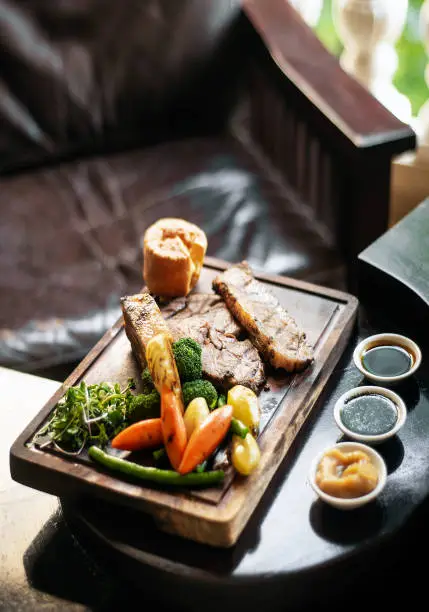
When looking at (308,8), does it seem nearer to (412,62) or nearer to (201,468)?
(412,62)

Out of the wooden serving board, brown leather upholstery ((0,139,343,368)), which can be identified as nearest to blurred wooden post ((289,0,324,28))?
brown leather upholstery ((0,139,343,368))

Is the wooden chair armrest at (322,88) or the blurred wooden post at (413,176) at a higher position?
the wooden chair armrest at (322,88)

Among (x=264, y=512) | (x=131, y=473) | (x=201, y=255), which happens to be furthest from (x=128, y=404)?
(x=201, y=255)

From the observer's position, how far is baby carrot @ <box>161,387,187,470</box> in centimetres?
163

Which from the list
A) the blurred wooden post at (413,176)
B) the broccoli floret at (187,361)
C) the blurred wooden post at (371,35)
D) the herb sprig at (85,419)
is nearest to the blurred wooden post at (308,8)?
the blurred wooden post at (371,35)

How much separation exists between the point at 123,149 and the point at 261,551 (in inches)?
72.4

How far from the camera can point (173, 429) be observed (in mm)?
1646

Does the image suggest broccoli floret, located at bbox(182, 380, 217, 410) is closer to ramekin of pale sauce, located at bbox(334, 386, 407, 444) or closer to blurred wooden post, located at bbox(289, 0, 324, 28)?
ramekin of pale sauce, located at bbox(334, 386, 407, 444)

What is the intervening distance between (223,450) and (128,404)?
24cm

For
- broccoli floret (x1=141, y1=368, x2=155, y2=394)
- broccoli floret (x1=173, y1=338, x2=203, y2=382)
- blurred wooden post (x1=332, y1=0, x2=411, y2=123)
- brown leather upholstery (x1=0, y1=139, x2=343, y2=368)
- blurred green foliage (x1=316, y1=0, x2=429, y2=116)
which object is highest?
blurred wooden post (x1=332, y1=0, x2=411, y2=123)

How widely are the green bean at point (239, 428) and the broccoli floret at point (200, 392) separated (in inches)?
4.1

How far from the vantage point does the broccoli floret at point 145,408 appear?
5.73ft

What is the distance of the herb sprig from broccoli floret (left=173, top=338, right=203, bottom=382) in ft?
0.39

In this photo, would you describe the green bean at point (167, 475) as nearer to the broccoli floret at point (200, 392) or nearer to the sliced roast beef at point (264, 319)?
the broccoli floret at point (200, 392)
